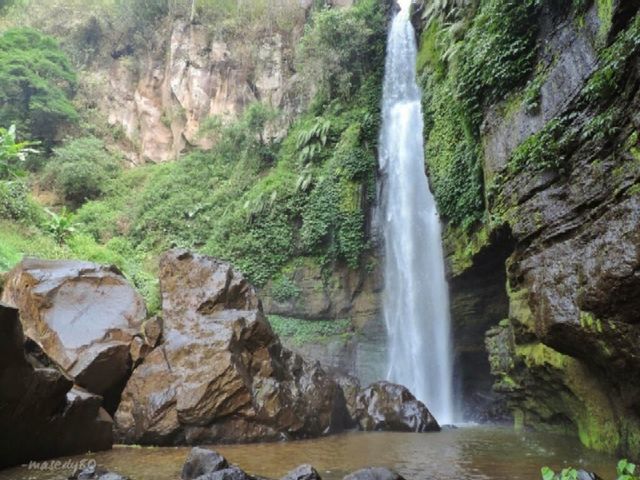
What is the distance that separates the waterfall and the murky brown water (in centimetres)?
523

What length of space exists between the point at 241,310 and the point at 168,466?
14.1 feet

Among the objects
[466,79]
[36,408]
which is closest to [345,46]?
[466,79]

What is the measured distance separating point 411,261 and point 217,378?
29.5 ft

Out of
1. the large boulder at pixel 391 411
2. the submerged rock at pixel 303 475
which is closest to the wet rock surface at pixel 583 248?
the large boulder at pixel 391 411

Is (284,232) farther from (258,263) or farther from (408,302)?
(408,302)

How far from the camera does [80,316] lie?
997cm

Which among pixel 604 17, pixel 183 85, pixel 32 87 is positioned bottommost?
pixel 604 17

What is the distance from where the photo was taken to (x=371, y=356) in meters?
17.0

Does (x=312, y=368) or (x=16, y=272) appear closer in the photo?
(x=16, y=272)

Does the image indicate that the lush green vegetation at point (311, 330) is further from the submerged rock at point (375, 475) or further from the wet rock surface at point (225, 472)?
the submerged rock at point (375, 475)

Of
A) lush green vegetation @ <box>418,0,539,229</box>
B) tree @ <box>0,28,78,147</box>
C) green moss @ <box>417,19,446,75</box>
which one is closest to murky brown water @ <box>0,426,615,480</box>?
lush green vegetation @ <box>418,0,539,229</box>

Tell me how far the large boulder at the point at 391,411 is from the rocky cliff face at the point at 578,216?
Answer: 241cm

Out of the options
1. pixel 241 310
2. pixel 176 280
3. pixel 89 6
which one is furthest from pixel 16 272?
pixel 89 6

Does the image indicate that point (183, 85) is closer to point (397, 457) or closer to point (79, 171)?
point (79, 171)
